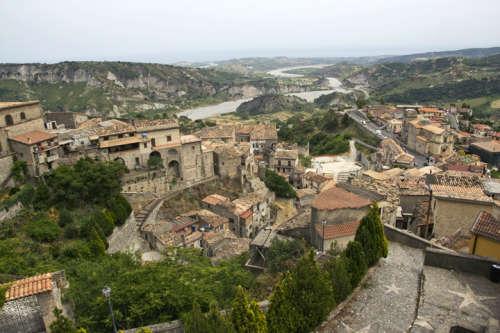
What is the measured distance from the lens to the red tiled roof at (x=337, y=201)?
60.8ft

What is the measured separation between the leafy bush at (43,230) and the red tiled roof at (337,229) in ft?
56.8

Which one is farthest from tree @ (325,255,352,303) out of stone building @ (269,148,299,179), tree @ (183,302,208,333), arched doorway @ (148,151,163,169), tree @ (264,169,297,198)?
stone building @ (269,148,299,179)

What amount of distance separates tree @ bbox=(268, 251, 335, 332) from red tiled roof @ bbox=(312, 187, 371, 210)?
25.7 ft

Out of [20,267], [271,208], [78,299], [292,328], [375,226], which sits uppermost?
[375,226]

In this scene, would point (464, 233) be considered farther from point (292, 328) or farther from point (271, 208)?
point (271, 208)

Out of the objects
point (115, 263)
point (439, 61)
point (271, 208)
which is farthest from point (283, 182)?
point (439, 61)

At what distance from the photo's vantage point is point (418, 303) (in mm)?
11789

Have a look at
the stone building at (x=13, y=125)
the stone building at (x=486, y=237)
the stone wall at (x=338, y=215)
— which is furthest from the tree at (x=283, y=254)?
the stone building at (x=13, y=125)

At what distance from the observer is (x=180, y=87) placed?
17500cm

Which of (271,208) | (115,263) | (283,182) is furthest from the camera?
(283,182)

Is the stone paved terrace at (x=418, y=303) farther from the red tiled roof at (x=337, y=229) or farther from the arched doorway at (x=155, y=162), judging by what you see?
the arched doorway at (x=155, y=162)

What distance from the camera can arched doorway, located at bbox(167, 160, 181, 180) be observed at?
3794 cm

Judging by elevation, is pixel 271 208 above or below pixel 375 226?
below

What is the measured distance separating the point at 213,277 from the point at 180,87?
167 m
